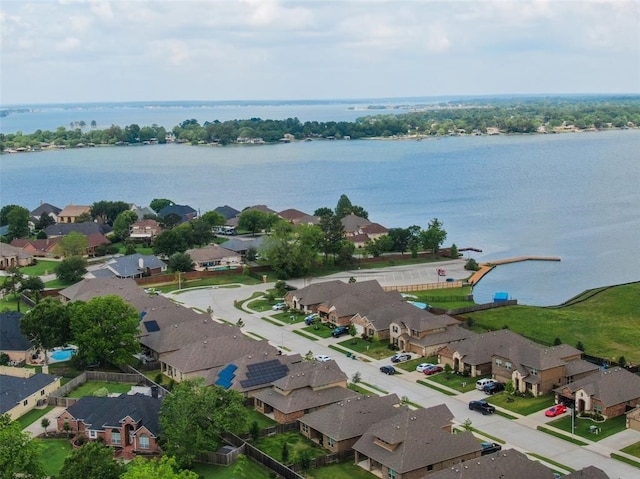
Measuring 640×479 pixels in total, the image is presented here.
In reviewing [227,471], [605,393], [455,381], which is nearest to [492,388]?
[455,381]

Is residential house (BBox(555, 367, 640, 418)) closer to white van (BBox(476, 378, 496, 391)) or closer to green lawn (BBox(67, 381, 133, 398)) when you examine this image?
white van (BBox(476, 378, 496, 391))

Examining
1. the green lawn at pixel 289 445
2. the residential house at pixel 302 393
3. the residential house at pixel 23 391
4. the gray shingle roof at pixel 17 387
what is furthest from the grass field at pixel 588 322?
the gray shingle roof at pixel 17 387

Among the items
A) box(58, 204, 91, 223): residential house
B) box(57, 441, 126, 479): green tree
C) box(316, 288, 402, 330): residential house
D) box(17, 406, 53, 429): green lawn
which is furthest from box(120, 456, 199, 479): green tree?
box(58, 204, 91, 223): residential house

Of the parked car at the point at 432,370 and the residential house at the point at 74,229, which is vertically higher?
the residential house at the point at 74,229

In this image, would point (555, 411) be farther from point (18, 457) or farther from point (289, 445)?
point (18, 457)

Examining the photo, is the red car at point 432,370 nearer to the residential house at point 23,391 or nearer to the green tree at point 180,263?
the residential house at point 23,391
